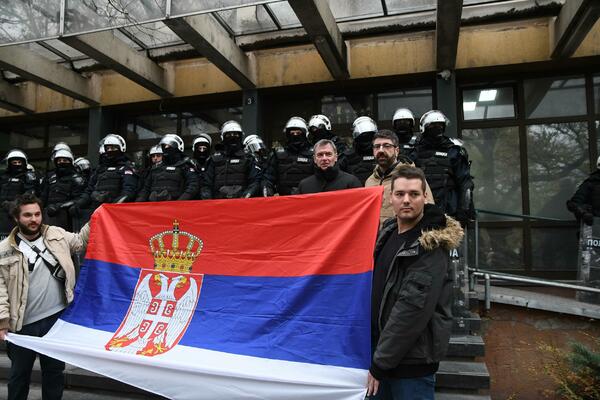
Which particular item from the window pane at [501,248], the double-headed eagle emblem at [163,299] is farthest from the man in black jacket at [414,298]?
the window pane at [501,248]

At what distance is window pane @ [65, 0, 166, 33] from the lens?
6.28 m

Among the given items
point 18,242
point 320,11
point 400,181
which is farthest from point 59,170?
point 400,181

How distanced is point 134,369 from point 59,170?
5.28 meters

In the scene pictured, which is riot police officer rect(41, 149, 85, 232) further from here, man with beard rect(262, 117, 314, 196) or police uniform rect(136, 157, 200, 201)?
man with beard rect(262, 117, 314, 196)

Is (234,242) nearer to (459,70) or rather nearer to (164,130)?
(459,70)

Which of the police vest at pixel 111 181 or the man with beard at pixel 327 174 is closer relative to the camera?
the man with beard at pixel 327 174

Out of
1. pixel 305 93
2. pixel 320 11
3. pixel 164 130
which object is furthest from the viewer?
pixel 164 130

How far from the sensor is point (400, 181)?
260cm

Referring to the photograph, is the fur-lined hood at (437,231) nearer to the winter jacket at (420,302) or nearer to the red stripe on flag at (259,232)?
the winter jacket at (420,302)

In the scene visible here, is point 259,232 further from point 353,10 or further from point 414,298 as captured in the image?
point 353,10

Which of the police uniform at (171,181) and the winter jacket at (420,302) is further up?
the police uniform at (171,181)

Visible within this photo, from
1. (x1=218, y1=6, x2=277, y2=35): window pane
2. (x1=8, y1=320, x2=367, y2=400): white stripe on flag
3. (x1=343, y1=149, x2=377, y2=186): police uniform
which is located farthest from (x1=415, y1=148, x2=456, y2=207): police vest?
(x1=218, y1=6, x2=277, y2=35): window pane

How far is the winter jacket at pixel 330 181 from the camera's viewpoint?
4.45m

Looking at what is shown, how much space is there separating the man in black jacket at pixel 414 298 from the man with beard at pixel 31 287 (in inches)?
108
